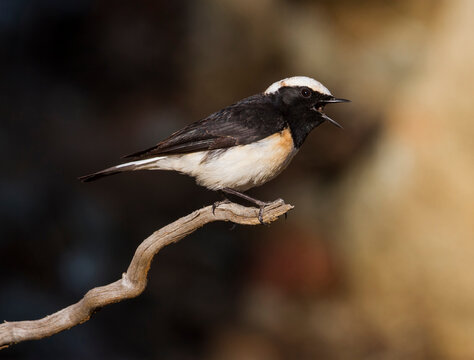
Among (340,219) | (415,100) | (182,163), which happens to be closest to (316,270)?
(340,219)

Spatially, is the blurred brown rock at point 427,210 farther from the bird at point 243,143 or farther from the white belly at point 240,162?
the white belly at point 240,162

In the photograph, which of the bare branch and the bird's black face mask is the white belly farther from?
the bare branch

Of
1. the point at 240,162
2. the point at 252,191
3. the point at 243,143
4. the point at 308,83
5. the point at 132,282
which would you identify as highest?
the point at 252,191

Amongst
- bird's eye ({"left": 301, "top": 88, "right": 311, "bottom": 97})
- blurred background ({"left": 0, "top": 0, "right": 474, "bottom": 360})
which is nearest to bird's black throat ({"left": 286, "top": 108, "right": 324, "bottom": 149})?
bird's eye ({"left": 301, "top": 88, "right": 311, "bottom": 97})

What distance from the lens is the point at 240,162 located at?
4.72 m

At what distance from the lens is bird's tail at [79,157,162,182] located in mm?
4719

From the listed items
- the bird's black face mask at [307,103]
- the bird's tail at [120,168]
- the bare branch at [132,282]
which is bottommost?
the bare branch at [132,282]

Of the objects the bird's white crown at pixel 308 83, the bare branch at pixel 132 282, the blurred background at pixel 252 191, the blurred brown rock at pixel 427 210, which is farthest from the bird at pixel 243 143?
the blurred brown rock at pixel 427 210

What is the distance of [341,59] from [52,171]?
407 cm

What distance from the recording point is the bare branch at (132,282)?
163 inches

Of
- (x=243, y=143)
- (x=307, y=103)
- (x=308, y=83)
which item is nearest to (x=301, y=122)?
(x=307, y=103)

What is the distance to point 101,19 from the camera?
30.1 feet

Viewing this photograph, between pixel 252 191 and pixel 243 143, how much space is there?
14.1ft

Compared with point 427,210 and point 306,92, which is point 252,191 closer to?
point 427,210
